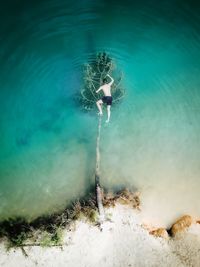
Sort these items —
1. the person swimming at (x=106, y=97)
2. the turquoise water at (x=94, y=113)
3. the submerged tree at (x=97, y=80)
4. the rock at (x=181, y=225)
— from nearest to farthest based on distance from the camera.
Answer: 1. the rock at (x=181, y=225)
2. the turquoise water at (x=94, y=113)
3. the person swimming at (x=106, y=97)
4. the submerged tree at (x=97, y=80)

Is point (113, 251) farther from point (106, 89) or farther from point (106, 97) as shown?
point (106, 89)

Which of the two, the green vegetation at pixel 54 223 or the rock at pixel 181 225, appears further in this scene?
the rock at pixel 181 225

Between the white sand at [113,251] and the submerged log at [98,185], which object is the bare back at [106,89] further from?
the white sand at [113,251]

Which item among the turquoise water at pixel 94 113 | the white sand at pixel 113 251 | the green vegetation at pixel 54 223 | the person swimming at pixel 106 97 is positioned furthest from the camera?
the person swimming at pixel 106 97

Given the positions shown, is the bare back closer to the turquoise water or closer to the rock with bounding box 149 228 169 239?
the turquoise water

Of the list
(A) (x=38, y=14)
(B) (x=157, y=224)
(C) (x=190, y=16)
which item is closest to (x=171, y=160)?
(B) (x=157, y=224)

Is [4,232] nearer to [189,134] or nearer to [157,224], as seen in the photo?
[157,224]

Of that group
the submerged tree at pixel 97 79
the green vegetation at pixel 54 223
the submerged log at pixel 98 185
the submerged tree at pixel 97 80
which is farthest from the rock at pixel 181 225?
the submerged tree at pixel 97 79

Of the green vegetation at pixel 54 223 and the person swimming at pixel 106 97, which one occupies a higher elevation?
the person swimming at pixel 106 97
